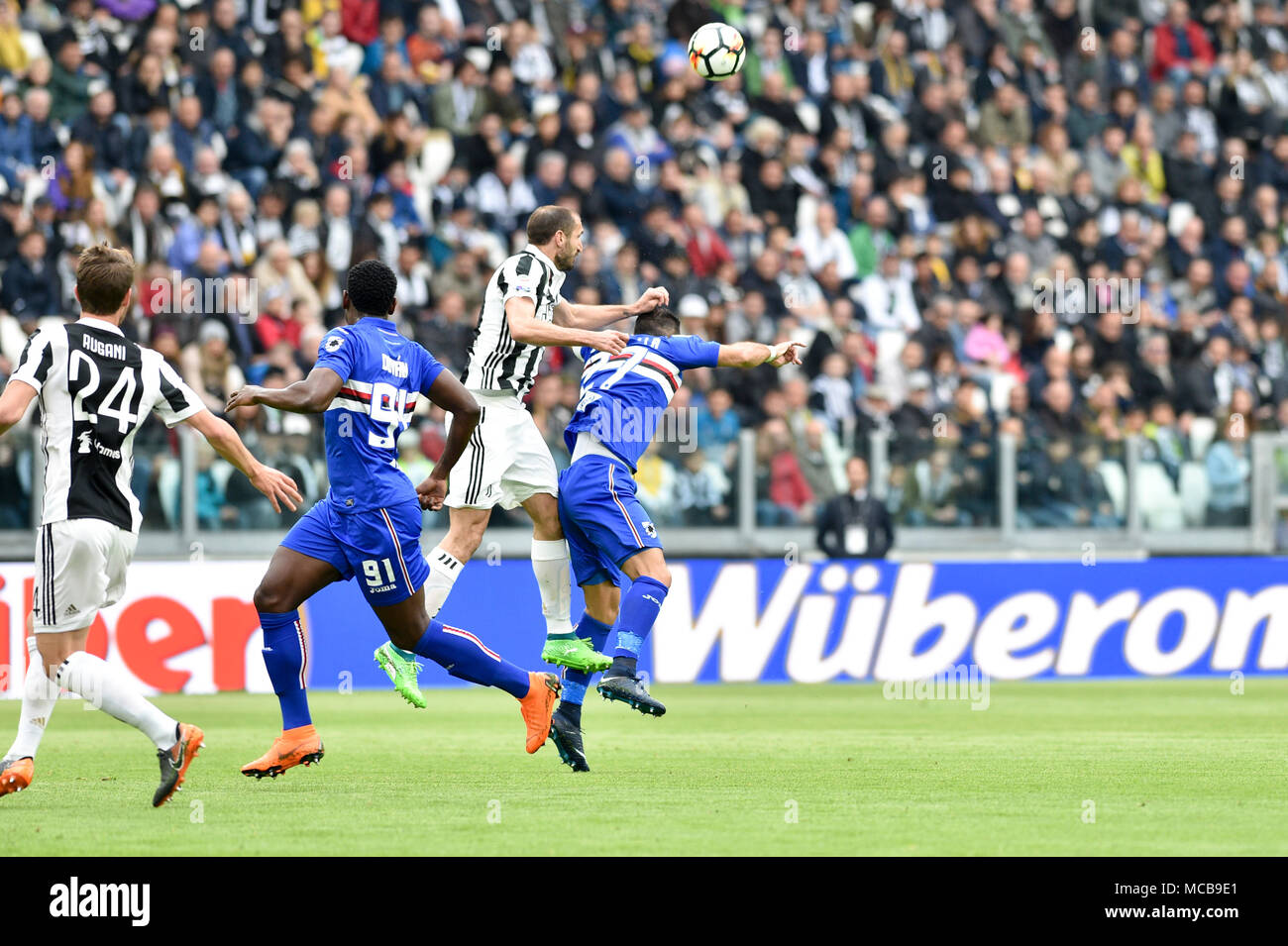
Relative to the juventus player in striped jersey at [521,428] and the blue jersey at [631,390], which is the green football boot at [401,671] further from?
the blue jersey at [631,390]

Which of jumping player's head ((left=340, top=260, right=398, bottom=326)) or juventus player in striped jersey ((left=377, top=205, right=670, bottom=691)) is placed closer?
jumping player's head ((left=340, top=260, right=398, bottom=326))

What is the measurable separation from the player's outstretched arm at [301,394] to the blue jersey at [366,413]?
0.37ft

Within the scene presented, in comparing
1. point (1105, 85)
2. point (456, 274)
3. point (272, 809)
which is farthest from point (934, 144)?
point (272, 809)

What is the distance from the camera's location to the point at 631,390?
9.80m

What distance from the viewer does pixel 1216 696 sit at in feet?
47.9

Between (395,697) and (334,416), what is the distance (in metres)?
7.09

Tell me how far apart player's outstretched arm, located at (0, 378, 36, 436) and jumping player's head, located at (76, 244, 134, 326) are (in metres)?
0.45

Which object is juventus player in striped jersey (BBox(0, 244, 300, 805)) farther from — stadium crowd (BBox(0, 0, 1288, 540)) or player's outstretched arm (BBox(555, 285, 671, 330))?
stadium crowd (BBox(0, 0, 1288, 540))

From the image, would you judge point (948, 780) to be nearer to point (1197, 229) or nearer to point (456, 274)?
point (456, 274)

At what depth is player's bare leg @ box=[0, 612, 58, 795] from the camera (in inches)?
309

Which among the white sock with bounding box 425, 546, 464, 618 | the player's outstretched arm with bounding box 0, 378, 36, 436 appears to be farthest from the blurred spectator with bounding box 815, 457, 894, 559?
the player's outstretched arm with bounding box 0, 378, 36, 436

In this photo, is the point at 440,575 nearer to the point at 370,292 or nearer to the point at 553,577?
the point at 553,577

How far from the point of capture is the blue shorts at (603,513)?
9.55 metres

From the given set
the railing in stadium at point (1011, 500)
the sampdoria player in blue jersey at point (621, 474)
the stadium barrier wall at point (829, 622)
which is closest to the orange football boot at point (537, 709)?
the sampdoria player in blue jersey at point (621, 474)
